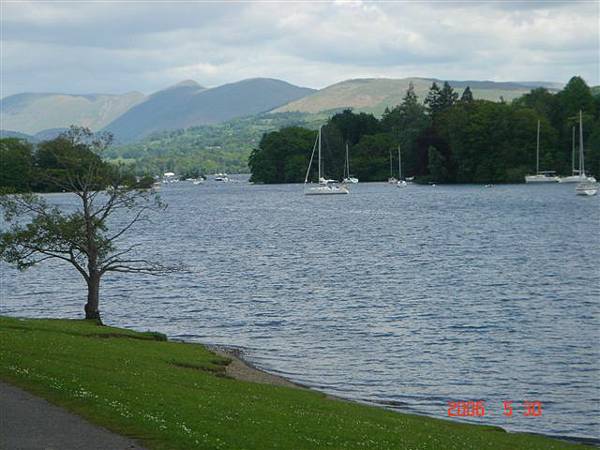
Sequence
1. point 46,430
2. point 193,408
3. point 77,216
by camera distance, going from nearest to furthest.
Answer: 1. point 46,430
2. point 193,408
3. point 77,216

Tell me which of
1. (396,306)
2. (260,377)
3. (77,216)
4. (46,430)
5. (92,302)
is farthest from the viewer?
(396,306)

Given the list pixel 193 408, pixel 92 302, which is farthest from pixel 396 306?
pixel 193 408

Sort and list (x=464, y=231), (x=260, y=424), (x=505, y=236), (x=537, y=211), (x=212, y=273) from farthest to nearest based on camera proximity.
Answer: (x=537, y=211) → (x=464, y=231) → (x=505, y=236) → (x=212, y=273) → (x=260, y=424)

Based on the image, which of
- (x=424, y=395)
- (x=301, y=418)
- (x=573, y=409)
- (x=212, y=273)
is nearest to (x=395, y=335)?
(x=424, y=395)

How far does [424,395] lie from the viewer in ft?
125

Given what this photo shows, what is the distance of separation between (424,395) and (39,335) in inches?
623

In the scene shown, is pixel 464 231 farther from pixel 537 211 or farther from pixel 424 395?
pixel 424 395
